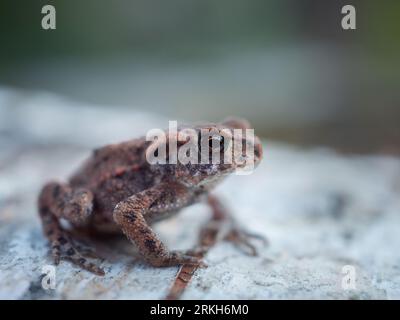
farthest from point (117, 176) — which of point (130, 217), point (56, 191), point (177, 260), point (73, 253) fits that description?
point (177, 260)

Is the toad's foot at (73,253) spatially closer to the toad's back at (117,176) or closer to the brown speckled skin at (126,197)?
the brown speckled skin at (126,197)

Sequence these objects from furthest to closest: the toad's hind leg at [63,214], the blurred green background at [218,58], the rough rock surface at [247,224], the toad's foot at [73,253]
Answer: the blurred green background at [218,58] → the toad's hind leg at [63,214] → the toad's foot at [73,253] → the rough rock surface at [247,224]

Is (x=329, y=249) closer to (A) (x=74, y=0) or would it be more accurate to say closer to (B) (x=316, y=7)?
(B) (x=316, y=7)

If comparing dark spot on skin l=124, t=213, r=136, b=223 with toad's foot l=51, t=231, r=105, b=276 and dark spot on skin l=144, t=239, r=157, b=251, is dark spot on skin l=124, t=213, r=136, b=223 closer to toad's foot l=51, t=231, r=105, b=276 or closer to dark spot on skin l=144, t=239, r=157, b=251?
dark spot on skin l=144, t=239, r=157, b=251

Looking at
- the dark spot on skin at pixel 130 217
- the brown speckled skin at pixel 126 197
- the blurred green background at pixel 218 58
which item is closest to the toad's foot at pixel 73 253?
the brown speckled skin at pixel 126 197

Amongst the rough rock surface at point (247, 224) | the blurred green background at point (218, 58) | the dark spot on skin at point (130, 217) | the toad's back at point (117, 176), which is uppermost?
the blurred green background at point (218, 58)

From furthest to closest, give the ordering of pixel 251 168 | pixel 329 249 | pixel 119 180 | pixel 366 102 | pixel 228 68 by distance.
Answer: pixel 228 68, pixel 366 102, pixel 329 249, pixel 119 180, pixel 251 168

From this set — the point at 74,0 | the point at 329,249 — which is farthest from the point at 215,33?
the point at 329,249

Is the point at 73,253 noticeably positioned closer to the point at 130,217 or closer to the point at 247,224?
the point at 130,217
